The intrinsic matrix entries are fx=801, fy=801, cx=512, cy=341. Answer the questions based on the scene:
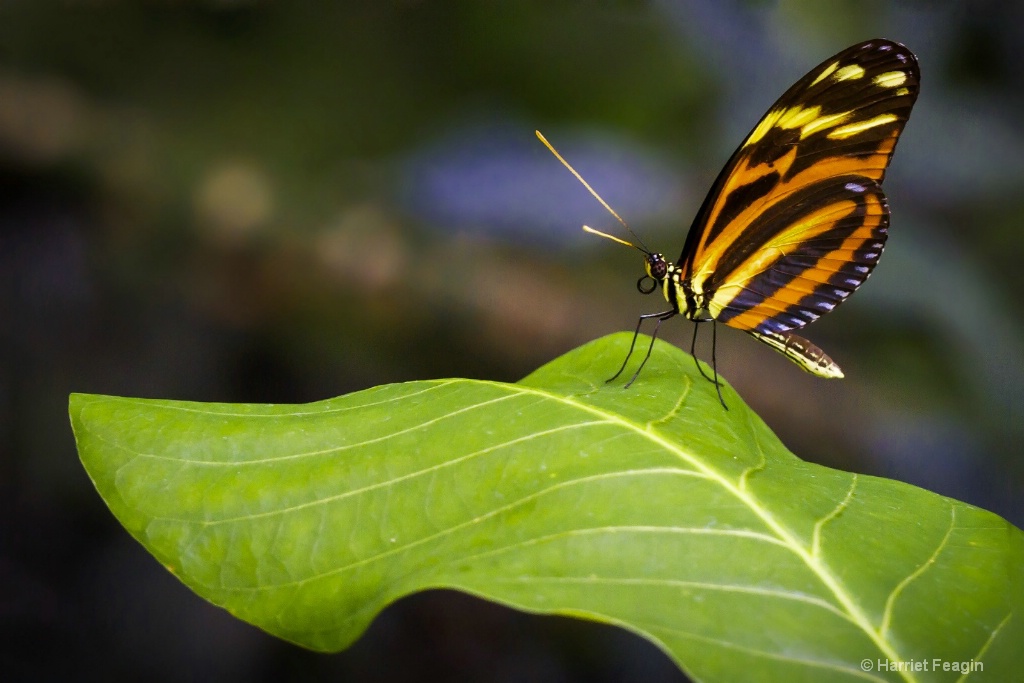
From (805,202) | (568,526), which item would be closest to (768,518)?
(568,526)

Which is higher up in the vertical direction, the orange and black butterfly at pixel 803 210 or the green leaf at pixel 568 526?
the orange and black butterfly at pixel 803 210

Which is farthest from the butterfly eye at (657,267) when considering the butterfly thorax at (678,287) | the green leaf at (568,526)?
the green leaf at (568,526)

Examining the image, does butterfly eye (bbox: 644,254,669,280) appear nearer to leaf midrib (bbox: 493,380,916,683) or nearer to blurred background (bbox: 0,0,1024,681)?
leaf midrib (bbox: 493,380,916,683)

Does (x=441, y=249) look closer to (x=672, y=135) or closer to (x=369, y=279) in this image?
(x=369, y=279)

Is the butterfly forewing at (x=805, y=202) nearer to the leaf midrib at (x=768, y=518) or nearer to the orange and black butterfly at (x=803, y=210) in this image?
the orange and black butterfly at (x=803, y=210)

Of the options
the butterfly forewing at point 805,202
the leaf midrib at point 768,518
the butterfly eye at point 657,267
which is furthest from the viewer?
the butterfly eye at point 657,267
